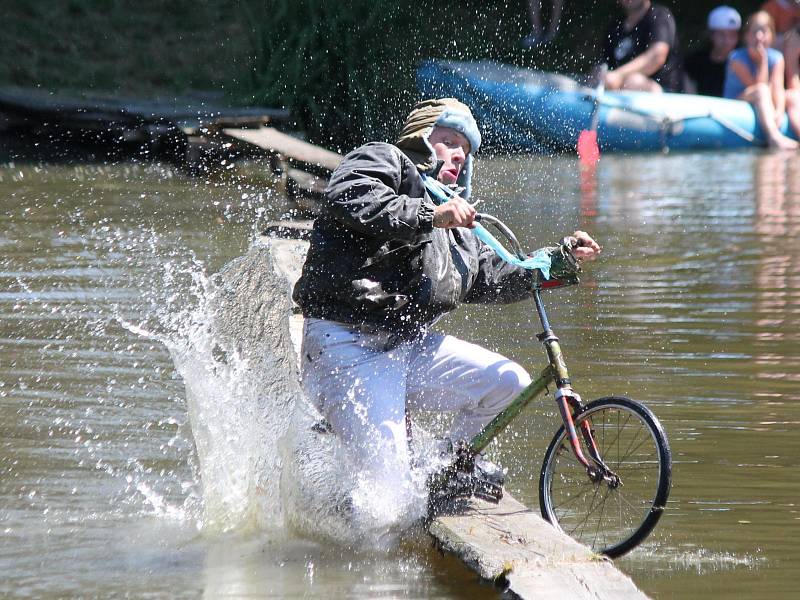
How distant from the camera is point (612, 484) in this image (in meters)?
4.86

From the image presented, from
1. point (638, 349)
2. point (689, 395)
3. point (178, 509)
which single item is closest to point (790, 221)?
point (638, 349)

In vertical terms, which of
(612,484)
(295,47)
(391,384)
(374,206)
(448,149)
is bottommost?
(612,484)

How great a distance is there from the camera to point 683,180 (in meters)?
14.6

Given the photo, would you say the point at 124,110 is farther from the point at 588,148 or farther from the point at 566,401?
the point at 566,401

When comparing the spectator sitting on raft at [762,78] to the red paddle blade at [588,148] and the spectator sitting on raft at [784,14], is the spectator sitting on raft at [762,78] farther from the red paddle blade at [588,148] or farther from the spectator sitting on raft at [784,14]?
the red paddle blade at [588,148]

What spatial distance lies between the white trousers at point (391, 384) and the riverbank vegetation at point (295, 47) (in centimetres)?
1030

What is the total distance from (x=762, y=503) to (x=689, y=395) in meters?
1.43

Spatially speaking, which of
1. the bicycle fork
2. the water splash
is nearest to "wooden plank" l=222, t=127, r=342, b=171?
the water splash

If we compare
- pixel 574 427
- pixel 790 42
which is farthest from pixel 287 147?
pixel 790 42

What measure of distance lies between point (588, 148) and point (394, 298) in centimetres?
1176

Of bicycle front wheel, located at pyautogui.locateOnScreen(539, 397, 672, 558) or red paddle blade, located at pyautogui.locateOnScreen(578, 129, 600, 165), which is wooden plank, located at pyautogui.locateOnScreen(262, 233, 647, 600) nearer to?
bicycle front wheel, located at pyautogui.locateOnScreen(539, 397, 672, 558)

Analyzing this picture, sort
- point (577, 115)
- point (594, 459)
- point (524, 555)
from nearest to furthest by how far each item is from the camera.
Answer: point (524, 555), point (594, 459), point (577, 115)

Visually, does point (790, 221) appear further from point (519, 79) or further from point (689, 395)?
point (519, 79)

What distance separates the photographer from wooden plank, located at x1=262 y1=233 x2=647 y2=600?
4.27m
